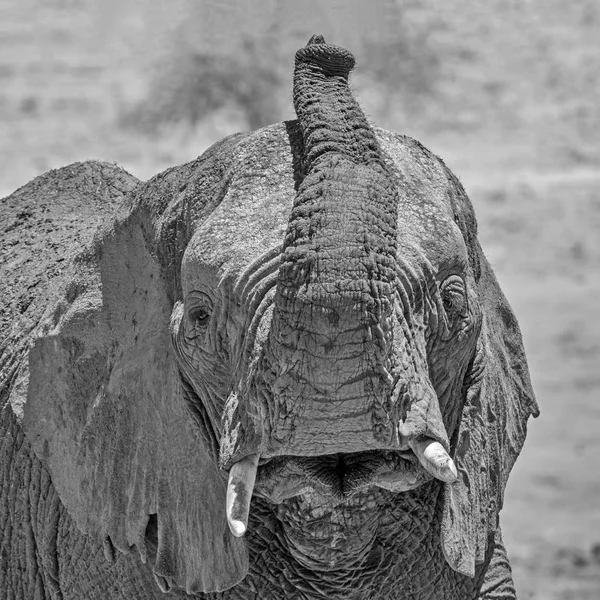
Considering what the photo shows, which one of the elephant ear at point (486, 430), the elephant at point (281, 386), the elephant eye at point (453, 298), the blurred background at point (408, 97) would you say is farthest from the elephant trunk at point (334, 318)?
the blurred background at point (408, 97)

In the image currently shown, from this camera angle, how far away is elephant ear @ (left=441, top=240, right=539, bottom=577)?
3.22 meters

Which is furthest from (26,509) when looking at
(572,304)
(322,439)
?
(572,304)

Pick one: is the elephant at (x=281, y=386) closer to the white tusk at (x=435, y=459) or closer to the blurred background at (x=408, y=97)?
the white tusk at (x=435, y=459)

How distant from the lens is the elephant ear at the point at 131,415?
10.7 ft

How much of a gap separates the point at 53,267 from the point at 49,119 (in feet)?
22.9

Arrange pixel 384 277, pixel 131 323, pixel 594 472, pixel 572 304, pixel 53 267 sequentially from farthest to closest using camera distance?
pixel 572 304, pixel 594 472, pixel 53 267, pixel 131 323, pixel 384 277

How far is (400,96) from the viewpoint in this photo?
1050 cm

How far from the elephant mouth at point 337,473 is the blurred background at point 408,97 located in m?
4.72

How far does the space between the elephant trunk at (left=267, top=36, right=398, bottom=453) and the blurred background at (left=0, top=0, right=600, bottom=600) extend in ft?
16.0

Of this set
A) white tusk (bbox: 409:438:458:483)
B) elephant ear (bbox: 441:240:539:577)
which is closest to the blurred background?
elephant ear (bbox: 441:240:539:577)

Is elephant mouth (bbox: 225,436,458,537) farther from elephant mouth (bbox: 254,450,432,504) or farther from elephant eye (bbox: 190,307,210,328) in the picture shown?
elephant eye (bbox: 190,307,210,328)

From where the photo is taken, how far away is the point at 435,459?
276 centimetres

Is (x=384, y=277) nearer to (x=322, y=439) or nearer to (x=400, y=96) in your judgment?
(x=322, y=439)

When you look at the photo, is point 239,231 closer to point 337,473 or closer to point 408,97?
point 337,473
